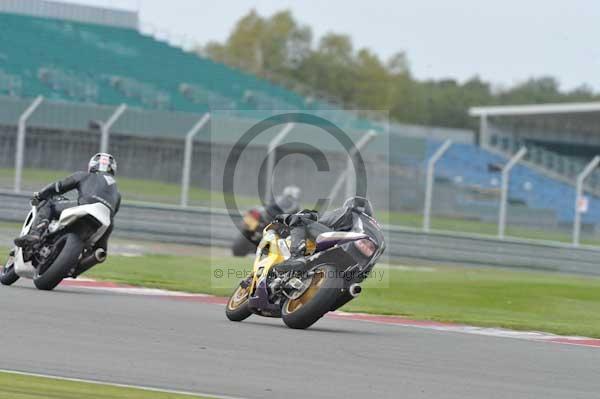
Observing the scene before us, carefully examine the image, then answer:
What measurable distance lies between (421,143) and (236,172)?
971cm

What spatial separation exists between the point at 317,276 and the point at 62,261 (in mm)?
3013

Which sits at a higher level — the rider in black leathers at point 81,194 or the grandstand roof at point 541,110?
the grandstand roof at point 541,110

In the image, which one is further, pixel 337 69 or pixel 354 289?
pixel 337 69

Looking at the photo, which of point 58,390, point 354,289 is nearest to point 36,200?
point 354,289

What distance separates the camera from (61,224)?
11.8 meters

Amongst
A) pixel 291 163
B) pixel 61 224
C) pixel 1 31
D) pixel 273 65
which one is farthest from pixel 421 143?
pixel 273 65

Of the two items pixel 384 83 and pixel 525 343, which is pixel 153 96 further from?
pixel 384 83

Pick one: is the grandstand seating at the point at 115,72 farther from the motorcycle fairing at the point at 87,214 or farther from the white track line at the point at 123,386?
the white track line at the point at 123,386

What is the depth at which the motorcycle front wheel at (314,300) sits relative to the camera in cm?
962

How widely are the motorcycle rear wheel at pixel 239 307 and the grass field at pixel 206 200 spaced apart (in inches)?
571

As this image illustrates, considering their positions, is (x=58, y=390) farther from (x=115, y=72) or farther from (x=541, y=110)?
(x=541, y=110)

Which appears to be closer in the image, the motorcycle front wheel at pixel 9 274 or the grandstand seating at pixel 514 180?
the motorcycle front wheel at pixel 9 274

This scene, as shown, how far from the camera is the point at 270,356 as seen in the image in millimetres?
8211

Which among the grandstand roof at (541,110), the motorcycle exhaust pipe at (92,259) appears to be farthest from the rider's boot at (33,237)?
the grandstand roof at (541,110)
